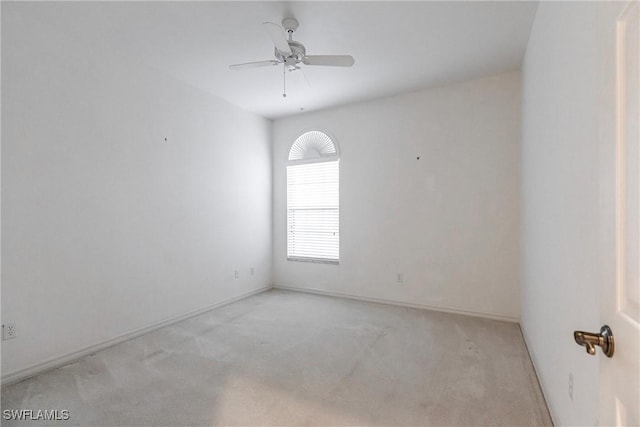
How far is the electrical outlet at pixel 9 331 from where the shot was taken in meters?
2.36

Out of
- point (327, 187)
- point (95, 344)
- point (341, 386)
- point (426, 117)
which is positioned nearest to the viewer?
point (341, 386)

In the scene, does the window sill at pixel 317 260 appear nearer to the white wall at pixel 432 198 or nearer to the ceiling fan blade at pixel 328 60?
the white wall at pixel 432 198

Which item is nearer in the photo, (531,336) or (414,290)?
(531,336)

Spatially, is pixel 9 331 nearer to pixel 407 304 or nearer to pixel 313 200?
pixel 313 200

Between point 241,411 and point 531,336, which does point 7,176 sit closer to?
point 241,411

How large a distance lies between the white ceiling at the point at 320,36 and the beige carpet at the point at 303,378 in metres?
2.87

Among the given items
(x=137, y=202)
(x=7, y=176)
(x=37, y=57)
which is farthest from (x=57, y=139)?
(x=137, y=202)

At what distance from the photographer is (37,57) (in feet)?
8.50

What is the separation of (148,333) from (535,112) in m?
4.27

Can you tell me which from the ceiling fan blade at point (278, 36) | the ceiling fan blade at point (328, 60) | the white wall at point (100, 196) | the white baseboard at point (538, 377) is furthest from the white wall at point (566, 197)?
the white wall at point (100, 196)

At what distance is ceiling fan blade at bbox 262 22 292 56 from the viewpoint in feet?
7.10

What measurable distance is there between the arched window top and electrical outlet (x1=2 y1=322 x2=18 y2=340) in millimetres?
3822

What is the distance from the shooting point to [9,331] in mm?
2391

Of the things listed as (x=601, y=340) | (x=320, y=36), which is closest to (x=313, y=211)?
(x=320, y=36)
